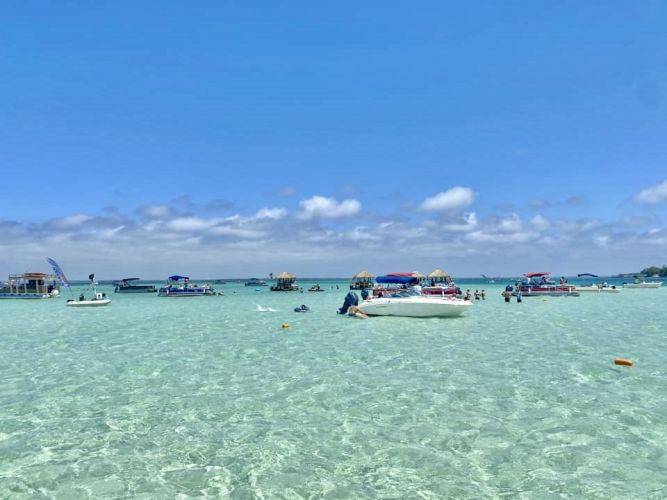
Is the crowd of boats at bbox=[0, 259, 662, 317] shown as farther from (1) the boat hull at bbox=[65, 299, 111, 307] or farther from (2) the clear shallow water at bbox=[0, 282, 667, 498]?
(2) the clear shallow water at bbox=[0, 282, 667, 498]

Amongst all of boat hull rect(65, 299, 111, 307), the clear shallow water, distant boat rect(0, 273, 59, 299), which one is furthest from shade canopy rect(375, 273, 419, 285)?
distant boat rect(0, 273, 59, 299)

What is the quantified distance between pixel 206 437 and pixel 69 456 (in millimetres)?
2681

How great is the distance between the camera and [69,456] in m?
9.26

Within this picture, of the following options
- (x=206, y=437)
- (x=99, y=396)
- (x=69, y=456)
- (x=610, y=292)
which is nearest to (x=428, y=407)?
(x=206, y=437)

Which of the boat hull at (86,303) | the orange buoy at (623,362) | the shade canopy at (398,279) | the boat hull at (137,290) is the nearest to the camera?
the orange buoy at (623,362)

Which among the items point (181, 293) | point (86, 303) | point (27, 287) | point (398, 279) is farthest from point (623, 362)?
point (27, 287)

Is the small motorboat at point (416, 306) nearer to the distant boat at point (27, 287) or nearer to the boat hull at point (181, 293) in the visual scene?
the boat hull at point (181, 293)

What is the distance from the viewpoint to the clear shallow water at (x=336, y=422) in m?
8.09

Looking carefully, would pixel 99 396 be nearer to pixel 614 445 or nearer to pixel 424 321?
pixel 614 445

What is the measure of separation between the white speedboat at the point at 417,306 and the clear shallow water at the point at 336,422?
1349 centimetres

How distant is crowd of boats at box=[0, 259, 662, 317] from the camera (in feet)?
123

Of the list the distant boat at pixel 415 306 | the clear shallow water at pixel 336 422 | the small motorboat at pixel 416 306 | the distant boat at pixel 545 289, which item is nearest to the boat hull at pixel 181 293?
the distant boat at pixel 545 289

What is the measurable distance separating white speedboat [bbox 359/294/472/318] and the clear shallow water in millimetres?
13487

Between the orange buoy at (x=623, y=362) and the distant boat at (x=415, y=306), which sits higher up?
the distant boat at (x=415, y=306)
